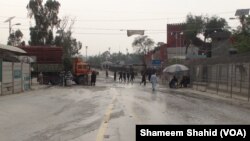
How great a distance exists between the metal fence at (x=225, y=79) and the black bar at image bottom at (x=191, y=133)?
2482 cm

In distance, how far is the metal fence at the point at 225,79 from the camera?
34.1m

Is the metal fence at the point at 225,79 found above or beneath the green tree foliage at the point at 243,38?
beneath

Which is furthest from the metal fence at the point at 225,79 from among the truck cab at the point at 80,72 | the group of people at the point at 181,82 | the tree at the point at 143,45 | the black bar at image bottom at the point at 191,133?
the tree at the point at 143,45

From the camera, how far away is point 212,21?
10219cm

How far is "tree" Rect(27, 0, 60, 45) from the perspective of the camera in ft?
269

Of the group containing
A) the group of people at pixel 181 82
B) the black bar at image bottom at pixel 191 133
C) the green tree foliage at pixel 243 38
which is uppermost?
the green tree foliage at pixel 243 38

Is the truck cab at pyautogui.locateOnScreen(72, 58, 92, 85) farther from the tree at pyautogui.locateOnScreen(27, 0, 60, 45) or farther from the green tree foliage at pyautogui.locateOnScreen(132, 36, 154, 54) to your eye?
the green tree foliage at pyautogui.locateOnScreen(132, 36, 154, 54)

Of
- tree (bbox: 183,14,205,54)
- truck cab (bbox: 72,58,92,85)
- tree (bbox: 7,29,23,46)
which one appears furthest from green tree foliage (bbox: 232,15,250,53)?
tree (bbox: 7,29,23,46)

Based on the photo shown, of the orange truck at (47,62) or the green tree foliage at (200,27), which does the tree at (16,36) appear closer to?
the green tree foliage at (200,27)

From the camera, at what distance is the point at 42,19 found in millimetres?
82312

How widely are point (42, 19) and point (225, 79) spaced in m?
49.1

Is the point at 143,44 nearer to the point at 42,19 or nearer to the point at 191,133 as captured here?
the point at 42,19

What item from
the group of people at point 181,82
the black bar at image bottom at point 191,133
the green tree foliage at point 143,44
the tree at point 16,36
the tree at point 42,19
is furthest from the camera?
the green tree foliage at point 143,44

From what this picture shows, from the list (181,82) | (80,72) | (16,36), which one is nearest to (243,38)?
(181,82)
